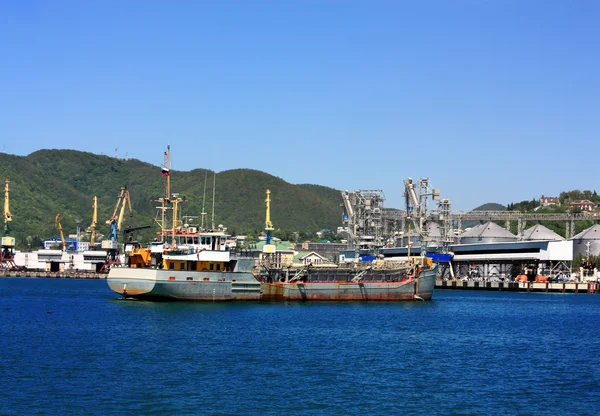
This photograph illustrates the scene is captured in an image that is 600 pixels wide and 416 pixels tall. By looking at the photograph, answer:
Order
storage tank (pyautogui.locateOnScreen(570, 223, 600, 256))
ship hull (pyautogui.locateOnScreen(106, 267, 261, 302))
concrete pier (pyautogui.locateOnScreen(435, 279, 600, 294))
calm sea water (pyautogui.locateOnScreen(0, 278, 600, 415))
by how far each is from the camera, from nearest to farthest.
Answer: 1. calm sea water (pyautogui.locateOnScreen(0, 278, 600, 415))
2. ship hull (pyautogui.locateOnScreen(106, 267, 261, 302))
3. concrete pier (pyautogui.locateOnScreen(435, 279, 600, 294))
4. storage tank (pyautogui.locateOnScreen(570, 223, 600, 256))

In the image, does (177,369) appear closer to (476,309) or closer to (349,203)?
(476,309)

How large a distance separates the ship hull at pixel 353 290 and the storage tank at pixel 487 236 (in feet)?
257

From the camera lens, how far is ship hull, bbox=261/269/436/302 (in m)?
75.2

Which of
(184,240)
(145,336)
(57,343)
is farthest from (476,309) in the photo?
(57,343)

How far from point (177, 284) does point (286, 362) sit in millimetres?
28269

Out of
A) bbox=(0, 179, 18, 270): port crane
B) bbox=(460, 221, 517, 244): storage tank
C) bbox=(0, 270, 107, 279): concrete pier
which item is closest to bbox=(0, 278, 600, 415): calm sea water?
bbox=(460, 221, 517, 244): storage tank

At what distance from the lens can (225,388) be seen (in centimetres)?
3556

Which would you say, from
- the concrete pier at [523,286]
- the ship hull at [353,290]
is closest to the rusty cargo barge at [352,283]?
the ship hull at [353,290]

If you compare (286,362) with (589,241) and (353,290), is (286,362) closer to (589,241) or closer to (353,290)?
(353,290)

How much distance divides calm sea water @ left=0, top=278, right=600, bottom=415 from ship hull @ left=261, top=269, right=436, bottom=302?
21.2 ft

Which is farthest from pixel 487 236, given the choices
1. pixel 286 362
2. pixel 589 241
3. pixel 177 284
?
pixel 286 362

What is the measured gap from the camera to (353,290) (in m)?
79.3

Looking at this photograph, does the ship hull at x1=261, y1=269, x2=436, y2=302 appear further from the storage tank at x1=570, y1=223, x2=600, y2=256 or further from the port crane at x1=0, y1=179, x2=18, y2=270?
the port crane at x1=0, y1=179, x2=18, y2=270

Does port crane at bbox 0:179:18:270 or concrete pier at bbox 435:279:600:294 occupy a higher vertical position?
port crane at bbox 0:179:18:270
